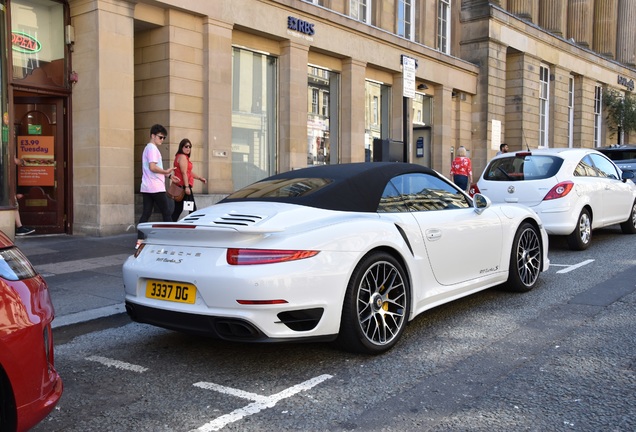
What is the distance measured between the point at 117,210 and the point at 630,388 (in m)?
9.50

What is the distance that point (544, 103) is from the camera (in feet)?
94.7

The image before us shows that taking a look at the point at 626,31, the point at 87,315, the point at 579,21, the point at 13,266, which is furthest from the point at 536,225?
the point at 626,31

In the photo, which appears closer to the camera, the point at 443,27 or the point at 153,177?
the point at 153,177

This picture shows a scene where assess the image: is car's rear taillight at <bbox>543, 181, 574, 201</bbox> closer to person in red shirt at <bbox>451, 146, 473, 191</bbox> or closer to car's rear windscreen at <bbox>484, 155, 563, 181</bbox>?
car's rear windscreen at <bbox>484, 155, 563, 181</bbox>

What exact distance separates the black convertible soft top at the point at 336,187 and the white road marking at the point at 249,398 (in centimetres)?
136

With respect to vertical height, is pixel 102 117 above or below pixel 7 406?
above

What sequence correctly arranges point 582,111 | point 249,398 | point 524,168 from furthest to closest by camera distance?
point 582,111 < point 524,168 < point 249,398

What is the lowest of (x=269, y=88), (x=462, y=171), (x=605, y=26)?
(x=462, y=171)

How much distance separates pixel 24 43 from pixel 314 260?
9.21 meters

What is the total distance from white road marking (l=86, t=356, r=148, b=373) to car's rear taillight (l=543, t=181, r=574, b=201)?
23.4ft

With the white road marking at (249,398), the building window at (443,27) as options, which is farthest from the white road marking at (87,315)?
the building window at (443,27)

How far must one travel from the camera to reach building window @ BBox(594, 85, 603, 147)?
33.7 metres

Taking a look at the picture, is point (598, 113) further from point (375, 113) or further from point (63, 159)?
point (63, 159)

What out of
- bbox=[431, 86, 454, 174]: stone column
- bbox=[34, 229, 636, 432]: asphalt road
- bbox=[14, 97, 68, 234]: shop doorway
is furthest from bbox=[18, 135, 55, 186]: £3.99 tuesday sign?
bbox=[431, 86, 454, 174]: stone column
